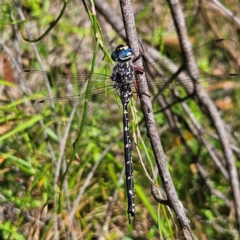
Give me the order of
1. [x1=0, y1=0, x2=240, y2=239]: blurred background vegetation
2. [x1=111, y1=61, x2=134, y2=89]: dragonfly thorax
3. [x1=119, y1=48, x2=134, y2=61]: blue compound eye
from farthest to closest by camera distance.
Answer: [x1=0, y1=0, x2=240, y2=239]: blurred background vegetation < [x1=111, y1=61, x2=134, y2=89]: dragonfly thorax < [x1=119, y1=48, x2=134, y2=61]: blue compound eye

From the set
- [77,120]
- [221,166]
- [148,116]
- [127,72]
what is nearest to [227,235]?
[221,166]

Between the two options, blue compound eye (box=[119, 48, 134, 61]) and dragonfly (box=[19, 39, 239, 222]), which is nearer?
blue compound eye (box=[119, 48, 134, 61])

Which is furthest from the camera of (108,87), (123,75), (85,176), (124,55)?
(85,176)

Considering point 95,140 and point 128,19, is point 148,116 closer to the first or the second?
point 128,19

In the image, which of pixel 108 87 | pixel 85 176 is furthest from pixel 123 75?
pixel 85 176

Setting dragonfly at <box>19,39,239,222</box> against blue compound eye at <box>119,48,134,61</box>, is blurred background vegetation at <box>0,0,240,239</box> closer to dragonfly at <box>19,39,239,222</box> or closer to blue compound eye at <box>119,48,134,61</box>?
dragonfly at <box>19,39,239,222</box>

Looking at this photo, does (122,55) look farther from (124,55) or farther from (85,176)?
(85,176)

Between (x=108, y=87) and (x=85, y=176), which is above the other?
(x=108, y=87)

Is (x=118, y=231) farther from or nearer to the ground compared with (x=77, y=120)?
nearer to the ground

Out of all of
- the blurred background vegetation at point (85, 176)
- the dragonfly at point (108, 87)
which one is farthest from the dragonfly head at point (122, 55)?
the blurred background vegetation at point (85, 176)

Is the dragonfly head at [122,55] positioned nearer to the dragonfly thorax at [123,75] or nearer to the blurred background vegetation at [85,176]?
the dragonfly thorax at [123,75]

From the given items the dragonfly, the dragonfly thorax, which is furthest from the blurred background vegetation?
the dragonfly thorax
